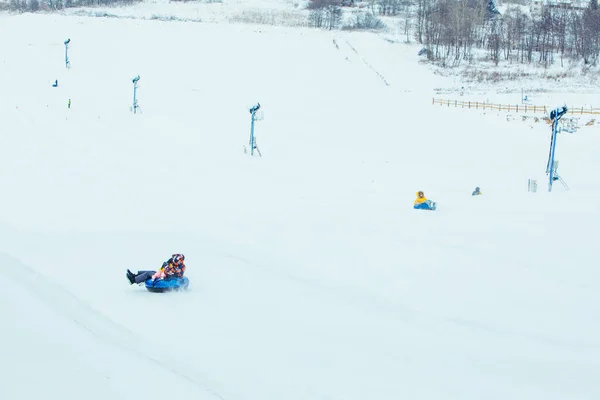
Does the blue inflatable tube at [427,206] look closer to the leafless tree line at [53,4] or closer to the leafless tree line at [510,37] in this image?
the leafless tree line at [510,37]

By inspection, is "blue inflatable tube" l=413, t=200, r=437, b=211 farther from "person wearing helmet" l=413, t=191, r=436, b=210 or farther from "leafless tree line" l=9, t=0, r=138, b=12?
"leafless tree line" l=9, t=0, r=138, b=12

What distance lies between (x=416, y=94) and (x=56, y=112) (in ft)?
84.7

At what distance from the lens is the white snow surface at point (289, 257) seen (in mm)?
8297

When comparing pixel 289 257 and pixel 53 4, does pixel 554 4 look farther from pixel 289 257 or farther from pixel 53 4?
pixel 289 257

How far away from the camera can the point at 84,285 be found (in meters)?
11.6

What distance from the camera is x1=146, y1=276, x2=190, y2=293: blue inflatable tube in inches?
445

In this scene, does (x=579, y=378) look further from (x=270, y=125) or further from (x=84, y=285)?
(x=270, y=125)

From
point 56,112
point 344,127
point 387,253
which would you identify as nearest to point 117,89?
point 56,112

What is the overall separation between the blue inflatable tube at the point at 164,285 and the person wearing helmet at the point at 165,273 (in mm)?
57

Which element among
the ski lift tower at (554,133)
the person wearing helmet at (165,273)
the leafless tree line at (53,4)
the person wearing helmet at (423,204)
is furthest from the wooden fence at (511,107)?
the leafless tree line at (53,4)

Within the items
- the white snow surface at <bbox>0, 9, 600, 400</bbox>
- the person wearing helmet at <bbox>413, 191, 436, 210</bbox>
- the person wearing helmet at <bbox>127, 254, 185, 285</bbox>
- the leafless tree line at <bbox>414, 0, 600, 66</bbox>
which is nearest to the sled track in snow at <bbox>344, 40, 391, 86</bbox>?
the leafless tree line at <bbox>414, 0, 600, 66</bbox>

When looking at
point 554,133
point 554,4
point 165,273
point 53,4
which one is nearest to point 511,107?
point 554,133

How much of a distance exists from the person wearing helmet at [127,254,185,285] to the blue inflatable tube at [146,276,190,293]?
0.06m

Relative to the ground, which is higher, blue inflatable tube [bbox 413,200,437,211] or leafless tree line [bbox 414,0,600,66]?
leafless tree line [bbox 414,0,600,66]
